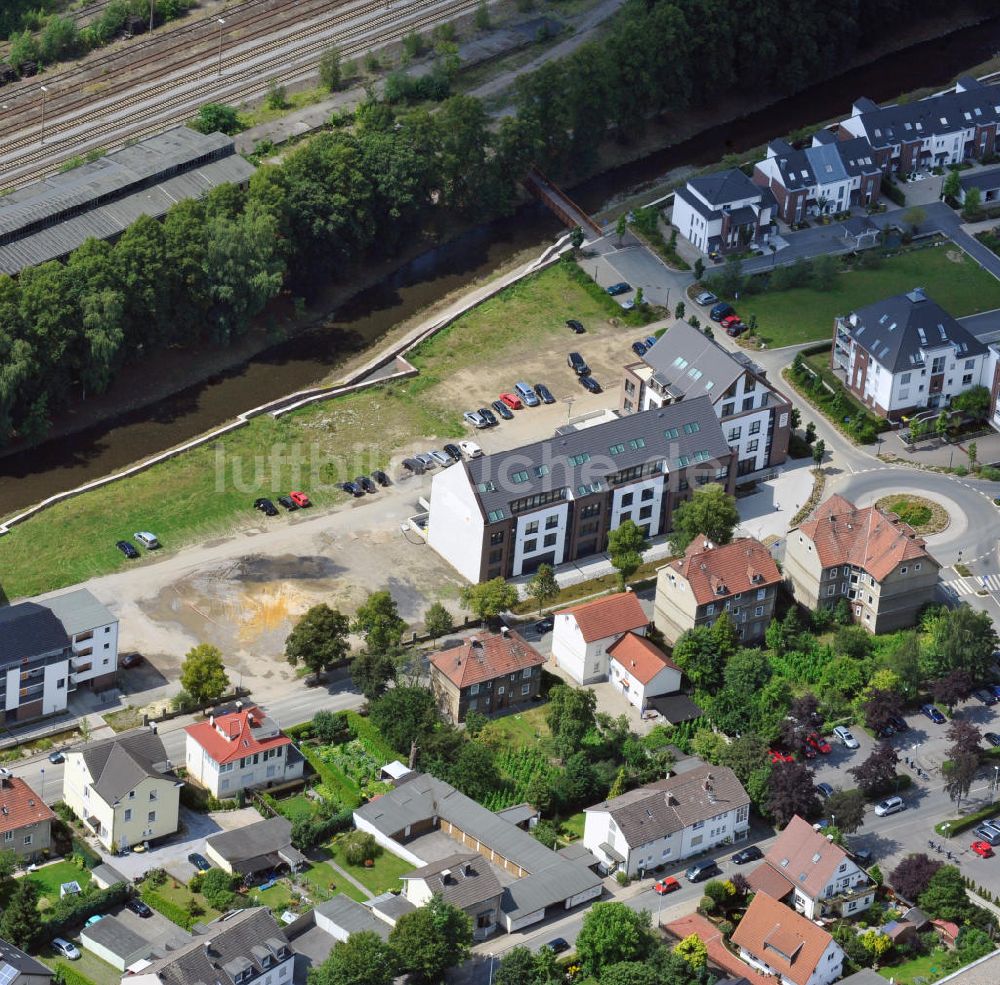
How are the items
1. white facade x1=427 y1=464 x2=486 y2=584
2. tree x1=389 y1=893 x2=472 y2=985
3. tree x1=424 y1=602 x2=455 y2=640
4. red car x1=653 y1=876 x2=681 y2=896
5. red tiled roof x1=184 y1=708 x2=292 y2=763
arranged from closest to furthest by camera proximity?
tree x1=389 y1=893 x2=472 y2=985, red car x1=653 y1=876 x2=681 y2=896, red tiled roof x1=184 y1=708 x2=292 y2=763, tree x1=424 y1=602 x2=455 y2=640, white facade x1=427 y1=464 x2=486 y2=584

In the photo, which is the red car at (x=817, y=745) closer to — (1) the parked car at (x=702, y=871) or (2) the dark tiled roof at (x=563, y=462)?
(1) the parked car at (x=702, y=871)

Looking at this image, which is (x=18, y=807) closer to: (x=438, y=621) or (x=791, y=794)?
(x=438, y=621)

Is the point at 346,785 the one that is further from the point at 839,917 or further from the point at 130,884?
the point at 839,917

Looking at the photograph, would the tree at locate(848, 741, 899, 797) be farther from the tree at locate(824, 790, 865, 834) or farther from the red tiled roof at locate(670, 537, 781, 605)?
the red tiled roof at locate(670, 537, 781, 605)

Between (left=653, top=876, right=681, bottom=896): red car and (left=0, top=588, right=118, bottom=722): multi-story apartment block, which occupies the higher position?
(left=0, top=588, right=118, bottom=722): multi-story apartment block

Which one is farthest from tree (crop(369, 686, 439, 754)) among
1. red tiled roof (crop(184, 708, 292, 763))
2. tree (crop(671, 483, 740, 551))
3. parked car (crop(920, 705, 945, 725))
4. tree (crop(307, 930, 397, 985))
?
parked car (crop(920, 705, 945, 725))

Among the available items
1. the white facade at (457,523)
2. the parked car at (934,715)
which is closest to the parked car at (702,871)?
the parked car at (934,715)

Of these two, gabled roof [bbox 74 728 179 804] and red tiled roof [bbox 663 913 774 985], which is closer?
red tiled roof [bbox 663 913 774 985]

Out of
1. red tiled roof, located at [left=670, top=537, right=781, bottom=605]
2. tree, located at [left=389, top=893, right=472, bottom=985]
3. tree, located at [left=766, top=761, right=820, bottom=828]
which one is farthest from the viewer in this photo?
A: red tiled roof, located at [left=670, top=537, right=781, bottom=605]
